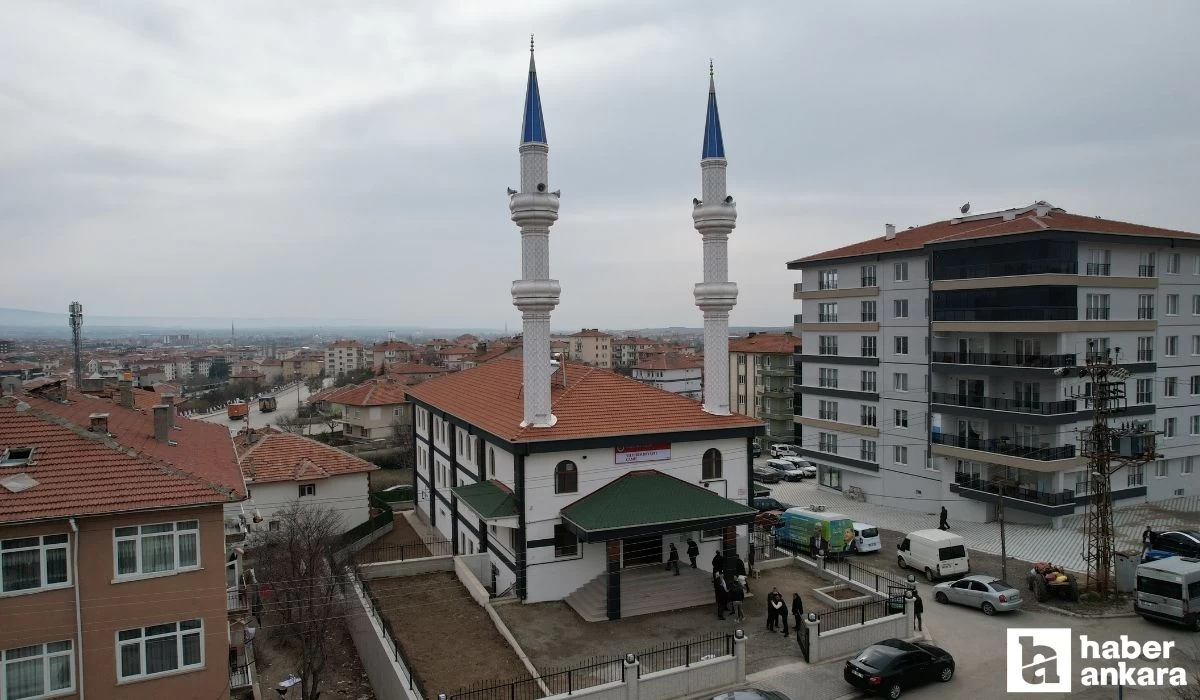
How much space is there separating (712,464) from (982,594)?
916 centimetres

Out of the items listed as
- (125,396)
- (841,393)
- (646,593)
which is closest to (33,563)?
(125,396)

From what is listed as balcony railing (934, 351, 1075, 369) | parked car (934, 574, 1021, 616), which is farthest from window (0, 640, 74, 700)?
balcony railing (934, 351, 1075, 369)

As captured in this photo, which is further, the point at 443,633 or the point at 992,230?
the point at 992,230

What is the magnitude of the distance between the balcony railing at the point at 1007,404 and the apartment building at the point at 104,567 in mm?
31651

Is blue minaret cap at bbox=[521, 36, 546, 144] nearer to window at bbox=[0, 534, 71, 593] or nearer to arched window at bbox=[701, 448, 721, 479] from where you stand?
arched window at bbox=[701, 448, 721, 479]

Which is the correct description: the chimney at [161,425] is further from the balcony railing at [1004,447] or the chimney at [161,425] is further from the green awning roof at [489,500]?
the balcony railing at [1004,447]

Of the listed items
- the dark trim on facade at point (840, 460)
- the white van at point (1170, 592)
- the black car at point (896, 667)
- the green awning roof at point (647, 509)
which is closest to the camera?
the black car at point (896, 667)

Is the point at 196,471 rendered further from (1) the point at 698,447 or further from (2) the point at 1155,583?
(2) the point at 1155,583

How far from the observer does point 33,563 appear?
14453mm

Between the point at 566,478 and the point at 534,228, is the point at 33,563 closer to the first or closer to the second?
the point at 566,478

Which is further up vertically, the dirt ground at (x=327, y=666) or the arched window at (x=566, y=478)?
the arched window at (x=566, y=478)

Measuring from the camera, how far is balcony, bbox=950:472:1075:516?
3206cm

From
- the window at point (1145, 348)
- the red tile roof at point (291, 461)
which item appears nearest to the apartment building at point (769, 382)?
the window at point (1145, 348)

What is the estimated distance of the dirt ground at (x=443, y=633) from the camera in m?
17.9
